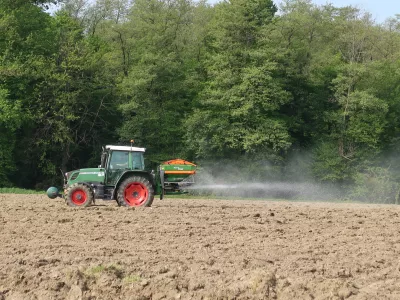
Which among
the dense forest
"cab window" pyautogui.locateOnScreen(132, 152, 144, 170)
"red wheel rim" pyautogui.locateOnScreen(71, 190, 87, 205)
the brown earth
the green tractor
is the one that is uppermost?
the dense forest

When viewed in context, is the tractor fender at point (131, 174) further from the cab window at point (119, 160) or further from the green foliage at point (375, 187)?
the green foliage at point (375, 187)

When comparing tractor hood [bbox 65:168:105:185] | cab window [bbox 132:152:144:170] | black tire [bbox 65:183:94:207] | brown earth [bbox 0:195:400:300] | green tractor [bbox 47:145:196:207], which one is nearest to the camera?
brown earth [bbox 0:195:400:300]

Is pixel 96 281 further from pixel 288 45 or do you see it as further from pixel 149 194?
pixel 288 45

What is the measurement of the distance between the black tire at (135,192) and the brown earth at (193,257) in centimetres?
218

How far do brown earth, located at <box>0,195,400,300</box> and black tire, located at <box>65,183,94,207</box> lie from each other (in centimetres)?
201

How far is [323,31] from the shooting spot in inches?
2098

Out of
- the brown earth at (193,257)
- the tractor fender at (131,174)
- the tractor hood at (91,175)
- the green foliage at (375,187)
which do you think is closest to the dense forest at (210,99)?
the green foliage at (375,187)

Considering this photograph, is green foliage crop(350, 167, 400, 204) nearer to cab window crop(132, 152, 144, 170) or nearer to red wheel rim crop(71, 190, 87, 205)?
cab window crop(132, 152, 144, 170)

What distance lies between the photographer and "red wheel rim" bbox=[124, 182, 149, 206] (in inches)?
796

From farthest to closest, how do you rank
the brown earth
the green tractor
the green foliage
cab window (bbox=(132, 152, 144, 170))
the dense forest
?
the green foliage < the dense forest < cab window (bbox=(132, 152, 144, 170)) < the green tractor < the brown earth

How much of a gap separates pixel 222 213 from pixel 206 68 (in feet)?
95.9

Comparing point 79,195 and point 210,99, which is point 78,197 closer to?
point 79,195

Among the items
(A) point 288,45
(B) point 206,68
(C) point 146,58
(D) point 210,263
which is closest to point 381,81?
(A) point 288,45

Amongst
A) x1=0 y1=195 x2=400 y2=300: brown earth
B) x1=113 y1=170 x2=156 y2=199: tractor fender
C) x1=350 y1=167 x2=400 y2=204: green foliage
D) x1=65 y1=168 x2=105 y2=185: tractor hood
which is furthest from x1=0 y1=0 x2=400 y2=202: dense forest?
x1=0 y1=195 x2=400 y2=300: brown earth
